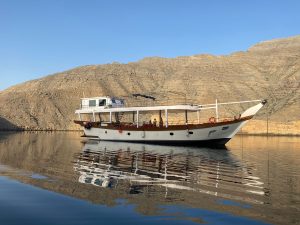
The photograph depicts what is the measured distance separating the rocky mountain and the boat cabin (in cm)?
4914

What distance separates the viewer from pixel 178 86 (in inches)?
5837

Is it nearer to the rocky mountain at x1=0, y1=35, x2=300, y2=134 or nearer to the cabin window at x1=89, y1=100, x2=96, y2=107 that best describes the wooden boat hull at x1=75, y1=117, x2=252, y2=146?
the cabin window at x1=89, y1=100, x2=96, y2=107

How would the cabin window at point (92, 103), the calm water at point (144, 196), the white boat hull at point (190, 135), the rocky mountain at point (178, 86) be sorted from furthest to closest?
the rocky mountain at point (178, 86), the cabin window at point (92, 103), the white boat hull at point (190, 135), the calm water at point (144, 196)

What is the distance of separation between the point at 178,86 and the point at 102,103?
93014mm

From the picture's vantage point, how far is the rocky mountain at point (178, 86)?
12238cm

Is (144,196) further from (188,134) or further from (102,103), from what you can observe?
(102,103)

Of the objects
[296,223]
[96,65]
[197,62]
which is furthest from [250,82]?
[296,223]

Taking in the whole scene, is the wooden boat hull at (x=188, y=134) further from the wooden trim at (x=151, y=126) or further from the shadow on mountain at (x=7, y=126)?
the shadow on mountain at (x=7, y=126)

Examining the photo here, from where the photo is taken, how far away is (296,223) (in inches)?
409

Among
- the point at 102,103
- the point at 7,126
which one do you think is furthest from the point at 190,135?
the point at 7,126

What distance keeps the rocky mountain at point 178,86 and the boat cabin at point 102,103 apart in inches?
1934

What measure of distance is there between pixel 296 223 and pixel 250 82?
145 m

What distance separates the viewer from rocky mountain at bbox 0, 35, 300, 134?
401 feet

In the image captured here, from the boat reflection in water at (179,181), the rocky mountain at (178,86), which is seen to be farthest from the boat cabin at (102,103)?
the rocky mountain at (178,86)
